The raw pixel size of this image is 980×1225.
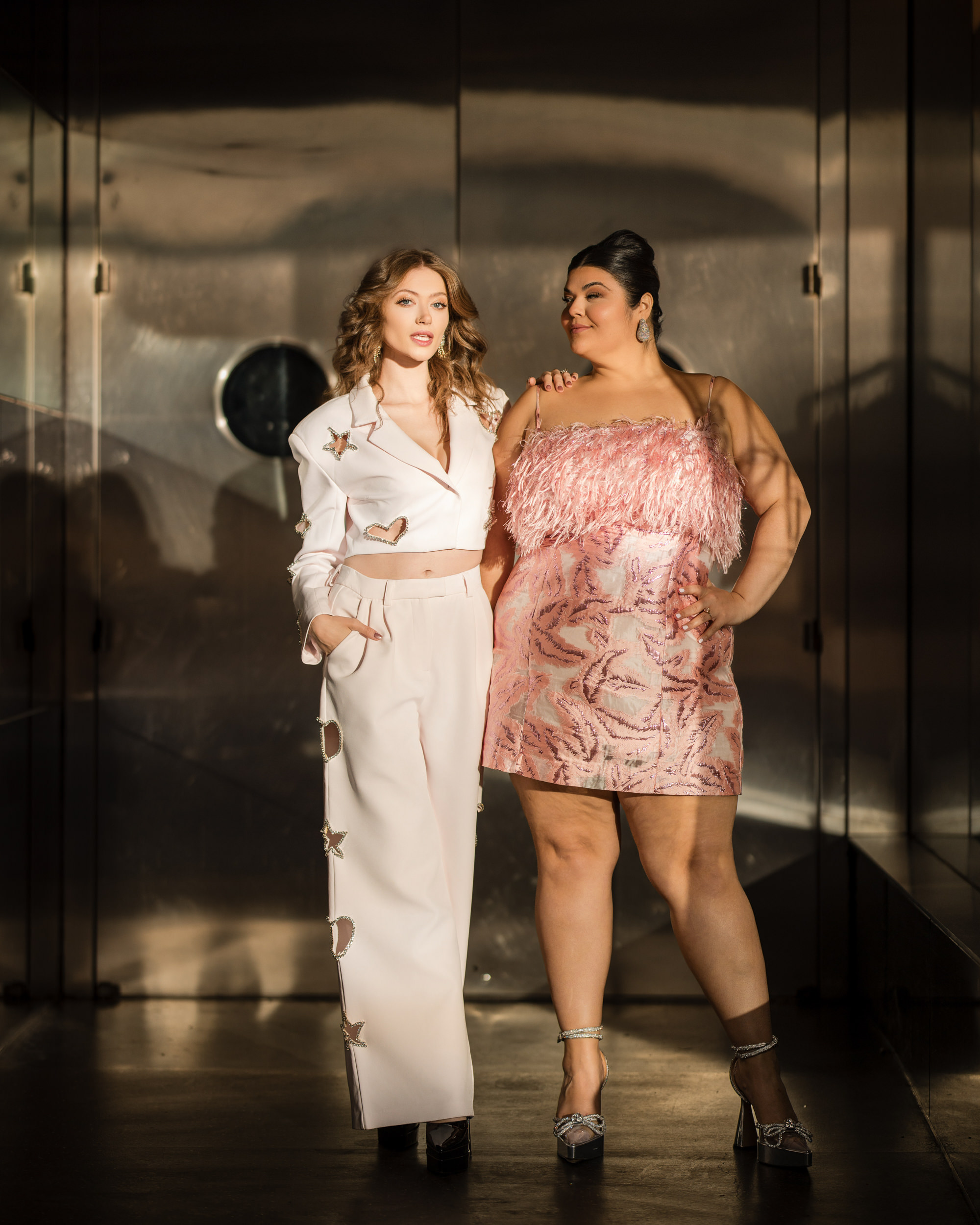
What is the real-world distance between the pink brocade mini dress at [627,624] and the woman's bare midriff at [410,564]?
177 mm

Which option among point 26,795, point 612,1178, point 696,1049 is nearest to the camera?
point 612,1178

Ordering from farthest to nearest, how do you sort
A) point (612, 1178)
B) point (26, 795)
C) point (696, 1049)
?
point (26, 795)
point (696, 1049)
point (612, 1178)

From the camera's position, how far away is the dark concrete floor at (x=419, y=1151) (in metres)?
2.26

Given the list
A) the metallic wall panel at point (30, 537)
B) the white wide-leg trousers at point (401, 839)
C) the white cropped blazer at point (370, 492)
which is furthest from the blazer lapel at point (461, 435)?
the metallic wall panel at point (30, 537)

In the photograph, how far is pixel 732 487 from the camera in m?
2.47

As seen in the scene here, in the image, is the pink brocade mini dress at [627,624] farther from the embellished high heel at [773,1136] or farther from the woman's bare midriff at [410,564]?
the embellished high heel at [773,1136]

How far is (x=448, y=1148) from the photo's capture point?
7.86 feet

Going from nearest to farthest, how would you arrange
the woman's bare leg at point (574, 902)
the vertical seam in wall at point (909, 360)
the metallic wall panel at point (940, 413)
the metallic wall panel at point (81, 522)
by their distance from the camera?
the woman's bare leg at point (574, 902), the metallic wall panel at point (940, 413), the vertical seam in wall at point (909, 360), the metallic wall panel at point (81, 522)

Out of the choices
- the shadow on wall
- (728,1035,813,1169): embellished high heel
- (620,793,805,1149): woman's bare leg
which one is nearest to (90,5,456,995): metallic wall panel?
the shadow on wall

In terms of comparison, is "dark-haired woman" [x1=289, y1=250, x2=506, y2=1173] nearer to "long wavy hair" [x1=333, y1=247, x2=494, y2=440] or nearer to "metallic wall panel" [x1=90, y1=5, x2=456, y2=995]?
"long wavy hair" [x1=333, y1=247, x2=494, y2=440]

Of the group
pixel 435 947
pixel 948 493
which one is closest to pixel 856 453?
pixel 948 493

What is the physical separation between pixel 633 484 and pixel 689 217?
1.38 m

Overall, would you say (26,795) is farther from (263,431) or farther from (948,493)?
(948,493)

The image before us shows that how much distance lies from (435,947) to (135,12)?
2.73 metres
